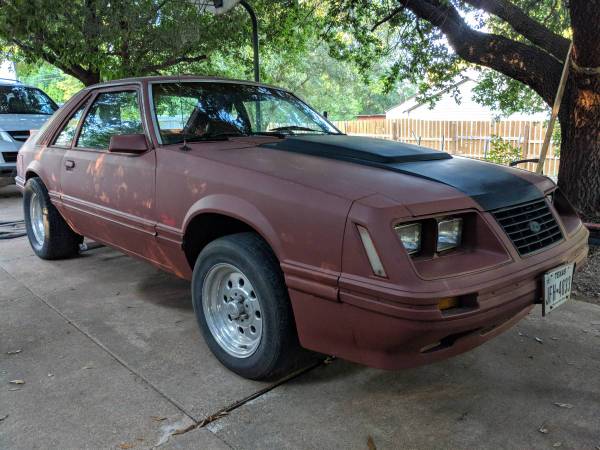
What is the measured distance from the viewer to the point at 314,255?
2256 millimetres

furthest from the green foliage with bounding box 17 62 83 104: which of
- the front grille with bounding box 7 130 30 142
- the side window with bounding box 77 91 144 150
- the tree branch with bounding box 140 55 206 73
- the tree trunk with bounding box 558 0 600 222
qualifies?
the tree trunk with bounding box 558 0 600 222

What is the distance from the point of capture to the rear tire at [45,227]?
4719mm

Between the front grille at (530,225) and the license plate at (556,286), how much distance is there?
14cm

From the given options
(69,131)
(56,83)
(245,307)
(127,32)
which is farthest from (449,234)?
(56,83)

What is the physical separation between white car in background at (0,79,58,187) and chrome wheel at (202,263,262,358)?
6965 millimetres

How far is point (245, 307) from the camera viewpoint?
2787 mm

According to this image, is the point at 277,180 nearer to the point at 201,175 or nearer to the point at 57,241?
the point at 201,175

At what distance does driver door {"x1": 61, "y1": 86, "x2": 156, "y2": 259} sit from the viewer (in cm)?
334

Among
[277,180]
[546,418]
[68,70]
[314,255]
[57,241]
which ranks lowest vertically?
[546,418]

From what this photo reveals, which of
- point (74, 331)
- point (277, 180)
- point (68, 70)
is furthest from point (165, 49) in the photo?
point (277, 180)

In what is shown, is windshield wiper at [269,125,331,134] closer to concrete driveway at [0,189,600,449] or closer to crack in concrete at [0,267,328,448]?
concrete driveway at [0,189,600,449]

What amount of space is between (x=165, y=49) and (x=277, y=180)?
322 inches

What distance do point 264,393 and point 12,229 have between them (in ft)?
17.1

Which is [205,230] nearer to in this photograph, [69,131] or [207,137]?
[207,137]
